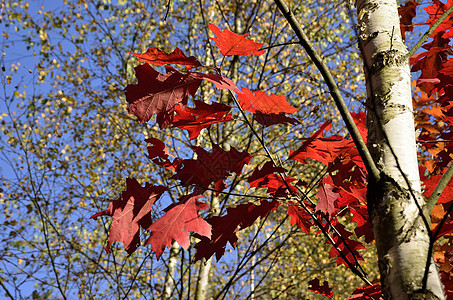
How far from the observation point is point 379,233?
3.12 ft

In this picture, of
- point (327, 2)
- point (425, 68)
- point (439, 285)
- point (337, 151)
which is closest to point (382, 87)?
point (337, 151)

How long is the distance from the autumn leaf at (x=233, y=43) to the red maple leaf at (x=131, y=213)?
1.68 feet

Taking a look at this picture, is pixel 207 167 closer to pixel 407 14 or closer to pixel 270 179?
pixel 270 179

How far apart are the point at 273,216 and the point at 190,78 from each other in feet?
18.9

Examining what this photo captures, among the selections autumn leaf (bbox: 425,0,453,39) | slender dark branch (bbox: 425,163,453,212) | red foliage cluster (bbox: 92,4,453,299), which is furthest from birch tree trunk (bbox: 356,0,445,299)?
autumn leaf (bbox: 425,0,453,39)

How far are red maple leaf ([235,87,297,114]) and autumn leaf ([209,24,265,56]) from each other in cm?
13

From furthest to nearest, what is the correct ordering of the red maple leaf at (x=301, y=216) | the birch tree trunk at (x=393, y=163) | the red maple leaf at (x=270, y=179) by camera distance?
1. the red maple leaf at (x=301, y=216)
2. the red maple leaf at (x=270, y=179)
3. the birch tree trunk at (x=393, y=163)

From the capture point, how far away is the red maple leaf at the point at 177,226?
3.63 ft

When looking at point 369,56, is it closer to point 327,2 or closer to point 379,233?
point 379,233

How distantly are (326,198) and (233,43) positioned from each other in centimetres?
65

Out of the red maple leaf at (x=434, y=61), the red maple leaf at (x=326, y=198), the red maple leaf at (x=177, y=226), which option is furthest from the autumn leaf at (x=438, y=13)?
the red maple leaf at (x=177, y=226)

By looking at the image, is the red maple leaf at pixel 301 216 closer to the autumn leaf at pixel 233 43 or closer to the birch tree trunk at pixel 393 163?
the birch tree trunk at pixel 393 163

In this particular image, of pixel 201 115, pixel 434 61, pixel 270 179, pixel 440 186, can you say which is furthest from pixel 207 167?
pixel 434 61

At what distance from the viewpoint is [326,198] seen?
137 cm
